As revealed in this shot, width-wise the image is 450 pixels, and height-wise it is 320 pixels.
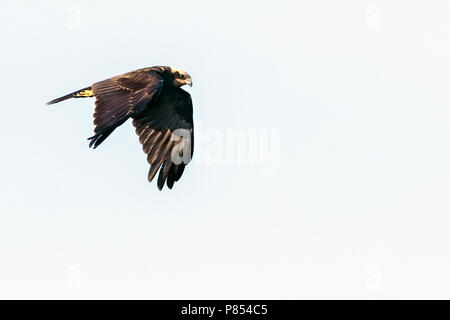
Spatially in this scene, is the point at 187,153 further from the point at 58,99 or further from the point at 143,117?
the point at 58,99

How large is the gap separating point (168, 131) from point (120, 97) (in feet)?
8.75

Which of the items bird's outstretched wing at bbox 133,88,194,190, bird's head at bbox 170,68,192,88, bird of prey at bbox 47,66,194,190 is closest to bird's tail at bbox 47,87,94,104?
bird of prey at bbox 47,66,194,190

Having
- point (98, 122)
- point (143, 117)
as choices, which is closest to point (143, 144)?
point (143, 117)

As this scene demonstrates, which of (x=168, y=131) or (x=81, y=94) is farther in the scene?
(x=168, y=131)

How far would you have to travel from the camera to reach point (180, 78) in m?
21.8

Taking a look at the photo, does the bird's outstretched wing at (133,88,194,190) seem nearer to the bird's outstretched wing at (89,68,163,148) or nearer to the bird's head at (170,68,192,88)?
the bird's head at (170,68,192,88)

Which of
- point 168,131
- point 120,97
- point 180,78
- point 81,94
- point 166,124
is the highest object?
point 180,78

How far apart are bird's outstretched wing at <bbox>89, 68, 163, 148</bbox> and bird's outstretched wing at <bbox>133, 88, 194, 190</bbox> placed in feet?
4.46

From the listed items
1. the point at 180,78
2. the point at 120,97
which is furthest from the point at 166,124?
the point at 120,97

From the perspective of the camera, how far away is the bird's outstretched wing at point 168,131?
2153 centimetres

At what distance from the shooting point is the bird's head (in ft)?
71.4

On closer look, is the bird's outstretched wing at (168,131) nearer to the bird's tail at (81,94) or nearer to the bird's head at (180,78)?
the bird's head at (180,78)

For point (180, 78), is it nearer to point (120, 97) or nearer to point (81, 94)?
point (81, 94)
